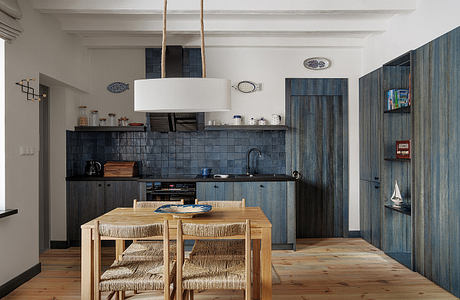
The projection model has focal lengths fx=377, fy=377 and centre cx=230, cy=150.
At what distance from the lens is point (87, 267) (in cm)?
262

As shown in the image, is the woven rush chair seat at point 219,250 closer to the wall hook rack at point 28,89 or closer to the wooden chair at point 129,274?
the wooden chair at point 129,274

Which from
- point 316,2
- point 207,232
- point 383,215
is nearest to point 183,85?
point 207,232

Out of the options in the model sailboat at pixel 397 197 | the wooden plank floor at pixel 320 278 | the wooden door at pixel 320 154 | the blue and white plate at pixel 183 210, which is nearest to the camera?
the blue and white plate at pixel 183 210

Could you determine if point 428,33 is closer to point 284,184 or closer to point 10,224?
point 284,184

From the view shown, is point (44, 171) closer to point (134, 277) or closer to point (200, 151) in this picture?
point (200, 151)

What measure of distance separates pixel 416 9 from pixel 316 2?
1.08 metres

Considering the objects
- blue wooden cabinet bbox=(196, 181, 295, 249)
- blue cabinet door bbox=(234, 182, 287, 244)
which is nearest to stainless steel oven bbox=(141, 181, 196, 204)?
blue wooden cabinet bbox=(196, 181, 295, 249)

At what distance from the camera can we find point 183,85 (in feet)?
8.69

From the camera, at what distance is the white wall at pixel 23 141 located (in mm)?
3606

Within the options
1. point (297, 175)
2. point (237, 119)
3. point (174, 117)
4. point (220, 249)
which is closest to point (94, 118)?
point (174, 117)

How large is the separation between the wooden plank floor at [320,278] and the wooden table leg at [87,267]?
922 mm

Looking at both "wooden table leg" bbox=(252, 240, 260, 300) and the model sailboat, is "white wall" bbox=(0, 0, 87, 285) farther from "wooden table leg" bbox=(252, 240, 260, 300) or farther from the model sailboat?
the model sailboat

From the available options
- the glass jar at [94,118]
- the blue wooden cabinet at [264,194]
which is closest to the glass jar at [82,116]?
the glass jar at [94,118]

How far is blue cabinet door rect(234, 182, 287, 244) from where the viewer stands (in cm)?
499
